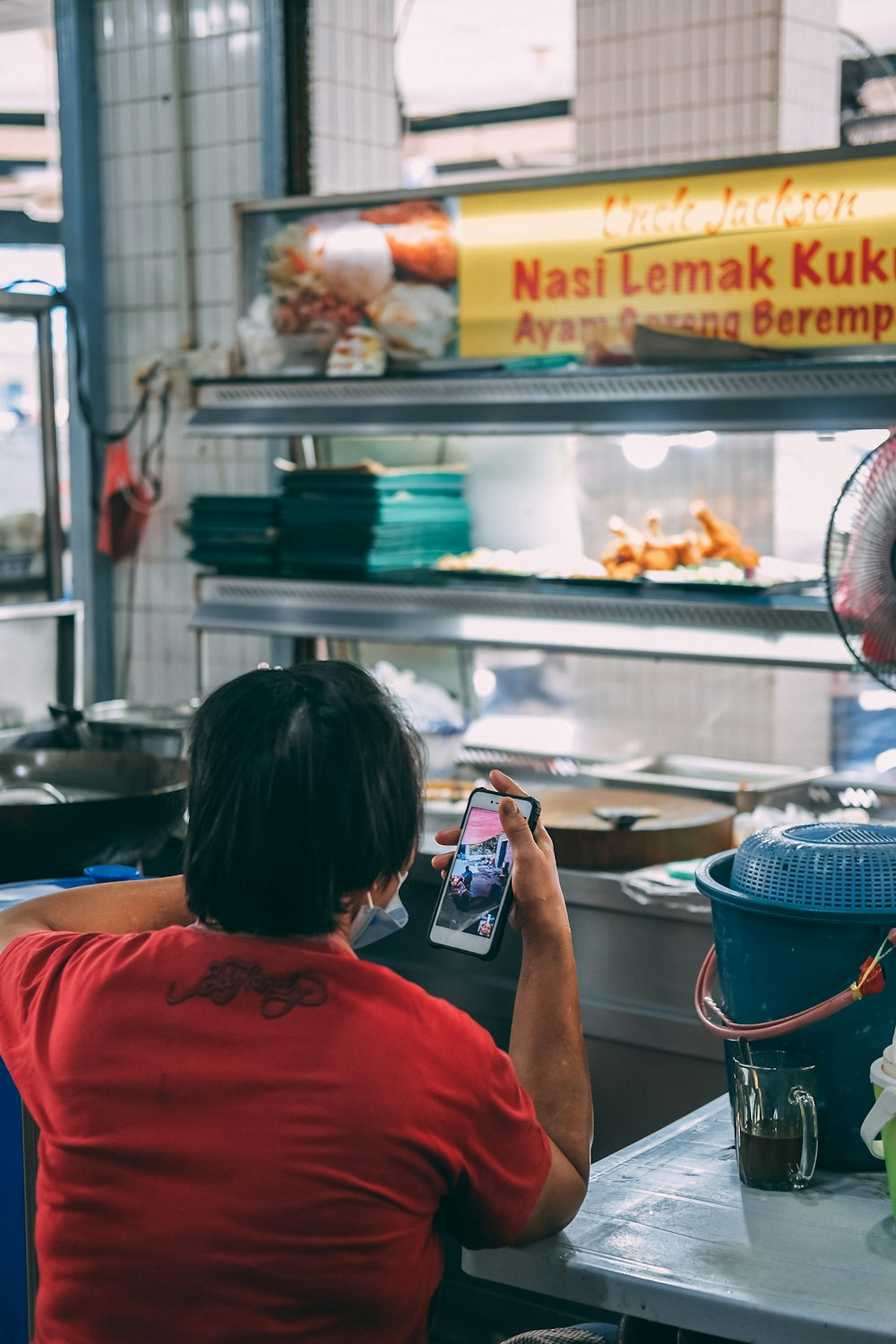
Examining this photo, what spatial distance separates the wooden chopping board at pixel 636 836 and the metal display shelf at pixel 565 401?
2.72 feet

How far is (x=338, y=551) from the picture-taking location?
3877mm

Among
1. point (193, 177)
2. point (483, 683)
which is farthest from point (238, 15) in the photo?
point (483, 683)

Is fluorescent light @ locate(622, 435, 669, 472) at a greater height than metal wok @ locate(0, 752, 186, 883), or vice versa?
fluorescent light @ locate(622, 435, 669, 472)

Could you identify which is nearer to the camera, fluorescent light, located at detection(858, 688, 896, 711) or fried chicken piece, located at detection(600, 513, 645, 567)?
fried chicken piece, located at detection(600, 513, 645, 567)

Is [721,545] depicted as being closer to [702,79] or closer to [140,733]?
[140,733]

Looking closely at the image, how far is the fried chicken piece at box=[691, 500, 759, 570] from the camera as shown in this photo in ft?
11.6

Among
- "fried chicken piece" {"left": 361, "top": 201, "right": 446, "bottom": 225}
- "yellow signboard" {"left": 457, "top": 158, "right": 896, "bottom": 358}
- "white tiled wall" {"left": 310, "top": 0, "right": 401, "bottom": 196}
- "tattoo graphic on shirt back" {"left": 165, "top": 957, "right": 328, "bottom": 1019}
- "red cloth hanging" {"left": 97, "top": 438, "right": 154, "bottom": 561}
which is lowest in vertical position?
"tattoo graphic on shirt back" {"left": 165, "top": 957, "right": 328, "bottom": 1019}

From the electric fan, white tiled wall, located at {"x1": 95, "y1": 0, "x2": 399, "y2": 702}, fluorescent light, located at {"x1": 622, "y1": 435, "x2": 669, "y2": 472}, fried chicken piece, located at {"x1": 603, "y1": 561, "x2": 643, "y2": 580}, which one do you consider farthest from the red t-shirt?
white tiled wall, located at {"x1": 95, "y1": 0, "x2": 399, "y2": 702}

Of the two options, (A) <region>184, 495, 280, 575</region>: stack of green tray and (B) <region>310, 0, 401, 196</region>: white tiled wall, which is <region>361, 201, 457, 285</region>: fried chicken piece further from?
(B) <region>310, 0, 401, 196</region>: white tiled wall

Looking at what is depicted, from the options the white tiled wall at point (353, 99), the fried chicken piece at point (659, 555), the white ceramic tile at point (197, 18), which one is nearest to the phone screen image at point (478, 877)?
the fried chicken piece at point (659, 555)

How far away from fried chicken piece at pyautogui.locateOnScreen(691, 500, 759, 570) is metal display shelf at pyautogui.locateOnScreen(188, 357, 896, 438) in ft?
1.38

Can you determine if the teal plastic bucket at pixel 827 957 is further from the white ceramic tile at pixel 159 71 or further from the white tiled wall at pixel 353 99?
the white ceramic tile at pixel 159 71

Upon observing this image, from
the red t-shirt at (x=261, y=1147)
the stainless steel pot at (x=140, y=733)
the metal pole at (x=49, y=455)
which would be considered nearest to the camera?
the red t-shirt at (x=261, y=1147)

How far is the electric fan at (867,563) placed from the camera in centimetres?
247
